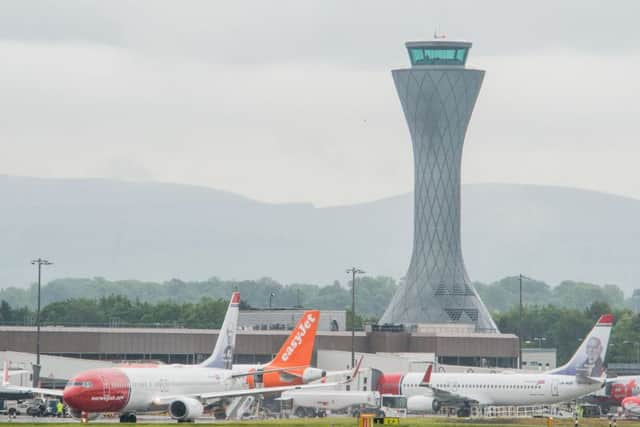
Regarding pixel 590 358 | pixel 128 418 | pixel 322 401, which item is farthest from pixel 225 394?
pixel 590 358

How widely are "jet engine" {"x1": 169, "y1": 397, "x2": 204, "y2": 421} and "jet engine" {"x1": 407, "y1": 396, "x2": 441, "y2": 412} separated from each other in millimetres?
39317

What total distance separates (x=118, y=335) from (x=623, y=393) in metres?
54.9

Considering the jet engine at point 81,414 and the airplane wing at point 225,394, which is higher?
the airplane wing at point 225,394

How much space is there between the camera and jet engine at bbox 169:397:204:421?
119 metres

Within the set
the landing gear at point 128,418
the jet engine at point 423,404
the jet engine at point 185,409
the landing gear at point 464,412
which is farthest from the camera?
the jet engine at point 423,404

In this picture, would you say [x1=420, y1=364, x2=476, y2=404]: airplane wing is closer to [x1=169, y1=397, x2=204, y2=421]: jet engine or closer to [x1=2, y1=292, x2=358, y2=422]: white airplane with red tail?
[x1=2, y1=292, x2=358, y2=422]: white airplane with red tail

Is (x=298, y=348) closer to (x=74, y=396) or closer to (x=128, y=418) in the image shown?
(x=128, y=418)

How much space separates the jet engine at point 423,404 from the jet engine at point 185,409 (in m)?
39.3

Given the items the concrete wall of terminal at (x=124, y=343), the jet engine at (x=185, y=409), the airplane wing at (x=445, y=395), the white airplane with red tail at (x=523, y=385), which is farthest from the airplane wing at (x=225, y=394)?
the concrete wall of terminal at (x=124, y=343)

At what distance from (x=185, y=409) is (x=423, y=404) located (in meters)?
40.9

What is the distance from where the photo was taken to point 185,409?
119 m

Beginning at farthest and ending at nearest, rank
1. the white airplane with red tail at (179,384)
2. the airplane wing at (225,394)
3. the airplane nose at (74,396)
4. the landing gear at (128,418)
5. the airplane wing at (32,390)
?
the airplane wing at (32,390), the airplane wing at (225,394), the landing gear at (128,418), the white airplane with red tail at (179,384), the airplane nose at (74,396)

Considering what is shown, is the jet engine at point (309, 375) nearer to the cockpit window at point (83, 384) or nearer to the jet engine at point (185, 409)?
the jet engine at point (185, 409)

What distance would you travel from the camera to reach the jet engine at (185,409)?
4690 inches
